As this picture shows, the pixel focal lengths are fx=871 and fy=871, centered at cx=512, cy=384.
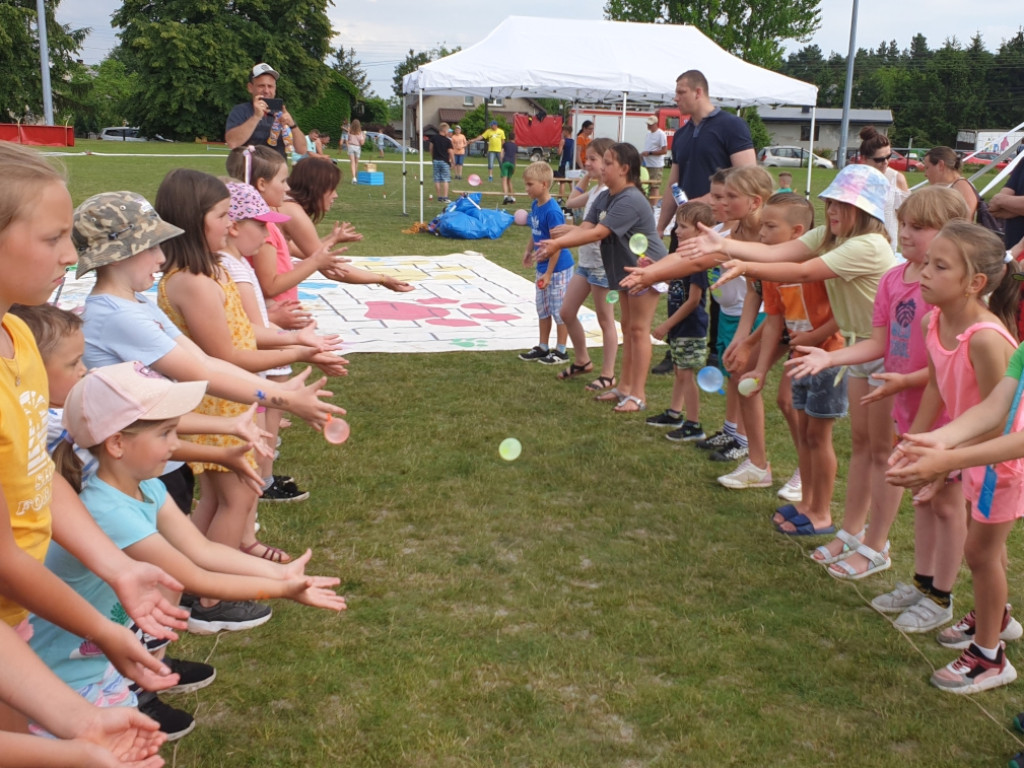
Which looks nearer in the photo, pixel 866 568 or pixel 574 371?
pixel 866 568

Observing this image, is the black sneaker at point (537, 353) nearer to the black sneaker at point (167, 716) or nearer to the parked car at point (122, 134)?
the black sneaker at point (167, 716)

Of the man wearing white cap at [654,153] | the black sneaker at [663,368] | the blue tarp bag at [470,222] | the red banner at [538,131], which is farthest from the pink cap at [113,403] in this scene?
the red banner at [538,131]

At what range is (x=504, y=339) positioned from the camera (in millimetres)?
8523

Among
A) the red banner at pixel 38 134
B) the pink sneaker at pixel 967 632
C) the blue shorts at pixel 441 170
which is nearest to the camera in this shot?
the pink sneaker at pixel 967 632

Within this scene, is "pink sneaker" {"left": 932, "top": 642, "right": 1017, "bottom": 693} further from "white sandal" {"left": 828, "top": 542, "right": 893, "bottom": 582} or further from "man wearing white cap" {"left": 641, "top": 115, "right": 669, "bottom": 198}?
"man wearing white cap" {"left": 641, "top": 115, "right": 669, "bottom": 198}

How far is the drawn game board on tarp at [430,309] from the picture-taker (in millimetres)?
8406

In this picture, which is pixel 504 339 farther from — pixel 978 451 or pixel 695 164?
pixel 978 451

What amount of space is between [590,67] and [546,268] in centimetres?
887

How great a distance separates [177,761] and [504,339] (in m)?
6.08

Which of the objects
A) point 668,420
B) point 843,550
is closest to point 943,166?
point 668,420

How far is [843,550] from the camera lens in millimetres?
4238

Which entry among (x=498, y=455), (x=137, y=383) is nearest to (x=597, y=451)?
(x=498, y=455)

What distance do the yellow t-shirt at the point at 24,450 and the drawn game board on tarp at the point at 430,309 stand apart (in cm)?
590

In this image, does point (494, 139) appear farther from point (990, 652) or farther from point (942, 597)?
point (990, 652)
